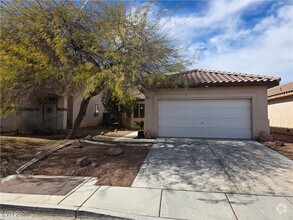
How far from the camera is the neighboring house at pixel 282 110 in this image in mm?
14141

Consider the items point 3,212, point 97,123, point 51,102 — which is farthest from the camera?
point 97,123

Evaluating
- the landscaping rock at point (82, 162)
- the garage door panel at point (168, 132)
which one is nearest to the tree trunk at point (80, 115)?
the garage door panel at point (168, 132)

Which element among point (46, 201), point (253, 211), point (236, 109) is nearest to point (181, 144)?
point (236, 109)

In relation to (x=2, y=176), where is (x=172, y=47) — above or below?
above

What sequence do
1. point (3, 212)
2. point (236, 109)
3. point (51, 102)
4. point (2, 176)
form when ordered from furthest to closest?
point (51, 102)
point (236, 109)
point (2, 176)
point (3, 212)

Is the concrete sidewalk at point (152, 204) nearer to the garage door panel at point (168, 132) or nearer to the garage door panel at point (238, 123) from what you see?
the garage door panel at point (168, 132)

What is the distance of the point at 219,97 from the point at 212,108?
2.36 ft

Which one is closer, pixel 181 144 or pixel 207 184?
pixel 207 184

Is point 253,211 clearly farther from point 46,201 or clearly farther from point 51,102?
point 51,102

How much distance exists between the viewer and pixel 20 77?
7680 millimetres

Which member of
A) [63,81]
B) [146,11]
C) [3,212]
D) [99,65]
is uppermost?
[146,11]

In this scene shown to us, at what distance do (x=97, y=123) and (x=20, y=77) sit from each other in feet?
50.3

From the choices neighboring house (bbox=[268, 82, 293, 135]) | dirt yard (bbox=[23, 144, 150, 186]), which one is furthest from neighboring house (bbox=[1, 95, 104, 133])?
neighboring house (bbox=[268, 82, 293, 135])

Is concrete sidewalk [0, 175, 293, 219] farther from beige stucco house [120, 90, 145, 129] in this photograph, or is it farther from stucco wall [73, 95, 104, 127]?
beige stucco house [120, 90, 145, 129]
